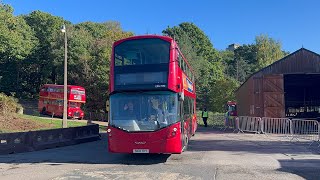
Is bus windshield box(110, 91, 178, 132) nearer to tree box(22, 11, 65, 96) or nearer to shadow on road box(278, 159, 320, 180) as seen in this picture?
shadow on road box(278, 159, 320, 180)

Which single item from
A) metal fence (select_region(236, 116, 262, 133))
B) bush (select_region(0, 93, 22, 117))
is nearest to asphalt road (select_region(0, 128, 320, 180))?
metal fence (select_region(236, 116, 262, 133))

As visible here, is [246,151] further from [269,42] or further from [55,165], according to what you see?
[269,42]

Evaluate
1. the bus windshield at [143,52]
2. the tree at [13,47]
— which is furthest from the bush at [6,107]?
the bus windshield at [143,52]

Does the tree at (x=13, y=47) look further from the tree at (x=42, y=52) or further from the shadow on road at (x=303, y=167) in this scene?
the shadow on road at (x=303, y=167)

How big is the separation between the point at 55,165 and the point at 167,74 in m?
4.96

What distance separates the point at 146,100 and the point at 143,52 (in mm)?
1780

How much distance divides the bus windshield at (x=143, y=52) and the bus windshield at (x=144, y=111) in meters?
1.17

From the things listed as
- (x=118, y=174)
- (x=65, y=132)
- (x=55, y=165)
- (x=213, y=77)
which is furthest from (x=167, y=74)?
(x=213, y=77)

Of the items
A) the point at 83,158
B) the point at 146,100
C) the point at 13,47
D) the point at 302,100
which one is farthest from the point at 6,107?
the point at 302,100

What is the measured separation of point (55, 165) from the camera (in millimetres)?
12547

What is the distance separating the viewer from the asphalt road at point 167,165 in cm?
1045

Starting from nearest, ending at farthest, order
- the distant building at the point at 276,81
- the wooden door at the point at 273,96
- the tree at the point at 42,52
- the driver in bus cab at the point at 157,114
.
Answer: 1. the driver in bus cab at the point at 157,114
2. the wooden door at the point at 273,96
3. the distant building at the point at 276,81
4. the tree at the point at 42,52

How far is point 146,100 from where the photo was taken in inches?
519

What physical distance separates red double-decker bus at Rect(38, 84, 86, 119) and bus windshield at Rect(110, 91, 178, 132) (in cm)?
2929
